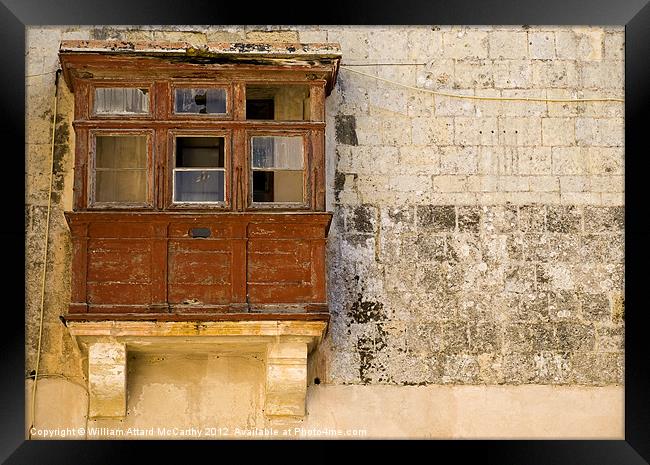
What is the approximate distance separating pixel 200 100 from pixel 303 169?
113 cm

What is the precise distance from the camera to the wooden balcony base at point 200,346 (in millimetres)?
8617

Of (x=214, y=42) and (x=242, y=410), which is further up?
(x=214, y=42)

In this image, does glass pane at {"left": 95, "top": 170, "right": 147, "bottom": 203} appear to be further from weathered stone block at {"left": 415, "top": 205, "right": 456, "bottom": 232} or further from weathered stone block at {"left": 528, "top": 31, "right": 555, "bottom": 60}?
weathered stone block at {"left": 528, "top": 31, "right": 555, "bottom": 60}

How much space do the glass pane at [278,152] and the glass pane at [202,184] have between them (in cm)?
38

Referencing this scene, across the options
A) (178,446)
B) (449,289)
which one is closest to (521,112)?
(449,289)

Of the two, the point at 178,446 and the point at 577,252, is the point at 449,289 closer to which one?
the point at 577,252

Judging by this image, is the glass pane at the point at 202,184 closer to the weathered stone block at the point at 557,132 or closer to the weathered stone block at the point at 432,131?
the weathered stone block at the point at 432,131

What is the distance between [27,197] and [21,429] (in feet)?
7.10

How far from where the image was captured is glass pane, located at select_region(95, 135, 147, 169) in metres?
8.92

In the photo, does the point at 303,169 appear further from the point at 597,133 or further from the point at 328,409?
the point at 597,133

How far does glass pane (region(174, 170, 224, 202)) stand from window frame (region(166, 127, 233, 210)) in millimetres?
78

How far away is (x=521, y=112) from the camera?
9.74m

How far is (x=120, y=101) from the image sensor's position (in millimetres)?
8898

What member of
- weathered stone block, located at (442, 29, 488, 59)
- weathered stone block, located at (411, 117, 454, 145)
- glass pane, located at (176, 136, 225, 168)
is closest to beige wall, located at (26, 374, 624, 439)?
glass pane, located at (176, 136, 225, 168)
